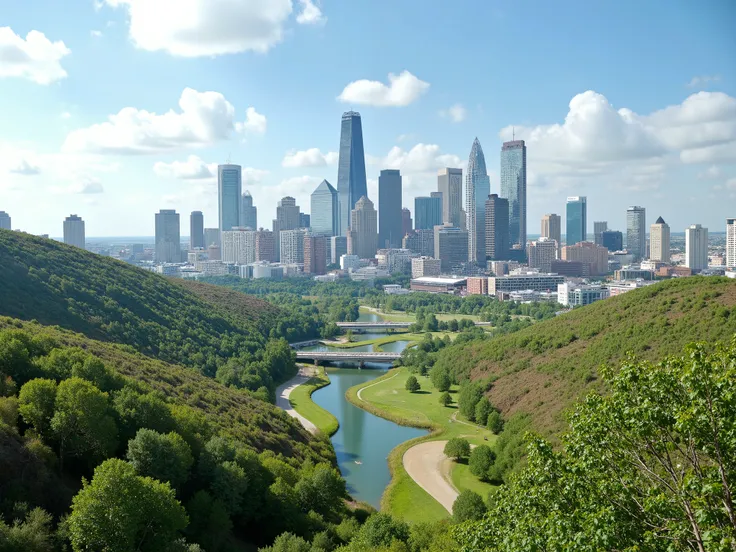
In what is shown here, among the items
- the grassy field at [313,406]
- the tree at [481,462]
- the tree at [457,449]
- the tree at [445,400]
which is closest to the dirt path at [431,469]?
the tree at [457,449]

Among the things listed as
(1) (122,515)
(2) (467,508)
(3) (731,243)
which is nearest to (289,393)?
(2) (467,508)

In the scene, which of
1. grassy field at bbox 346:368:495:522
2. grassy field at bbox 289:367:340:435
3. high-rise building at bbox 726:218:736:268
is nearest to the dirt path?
grassy field at bbox 346:368:495:522

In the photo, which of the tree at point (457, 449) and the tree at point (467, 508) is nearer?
the tree at point (467, 508)

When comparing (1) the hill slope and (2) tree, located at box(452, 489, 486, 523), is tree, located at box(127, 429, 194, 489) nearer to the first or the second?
(2) tree, located at box(452, 489, 486, 523)

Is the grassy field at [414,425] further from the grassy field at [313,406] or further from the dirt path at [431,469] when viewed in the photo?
the grassy field at [313,406]

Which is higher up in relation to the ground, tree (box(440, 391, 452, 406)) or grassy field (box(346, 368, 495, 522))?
tree (box(440, 391, 452, 406))

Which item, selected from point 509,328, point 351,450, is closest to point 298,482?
point 351,450

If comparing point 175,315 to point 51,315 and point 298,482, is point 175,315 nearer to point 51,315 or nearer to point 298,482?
point 51,315
